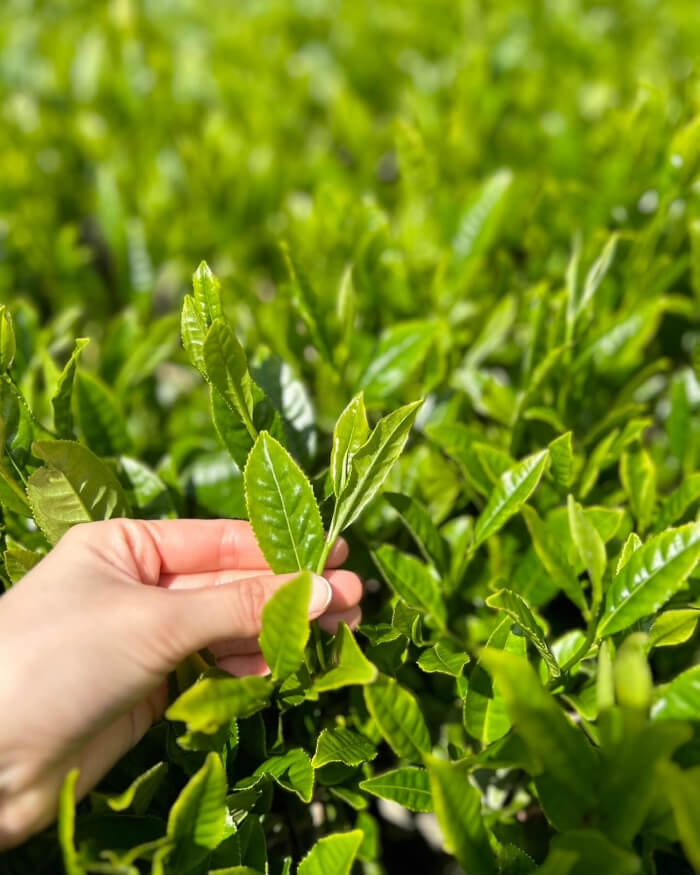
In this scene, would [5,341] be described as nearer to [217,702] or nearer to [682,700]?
[217,702]

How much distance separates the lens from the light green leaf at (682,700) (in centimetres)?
107

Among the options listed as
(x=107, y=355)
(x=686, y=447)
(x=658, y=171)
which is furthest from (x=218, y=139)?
(x=686, y=447)

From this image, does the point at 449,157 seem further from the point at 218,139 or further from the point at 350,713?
the point at 350,713

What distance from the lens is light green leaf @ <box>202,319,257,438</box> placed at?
44.5 inches

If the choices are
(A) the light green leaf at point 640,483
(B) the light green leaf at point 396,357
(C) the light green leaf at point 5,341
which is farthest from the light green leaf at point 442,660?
(C) the light green leaf at point 5,341

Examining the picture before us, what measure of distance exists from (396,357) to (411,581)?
463 millimetres

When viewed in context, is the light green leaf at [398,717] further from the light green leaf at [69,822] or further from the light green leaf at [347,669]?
the light green leaf at [69,822]

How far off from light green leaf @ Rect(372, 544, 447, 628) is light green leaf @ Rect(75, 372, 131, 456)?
0.56 m

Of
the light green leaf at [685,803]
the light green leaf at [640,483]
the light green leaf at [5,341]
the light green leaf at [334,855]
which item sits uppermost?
the light green leaf at [5,341]

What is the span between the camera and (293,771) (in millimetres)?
1160

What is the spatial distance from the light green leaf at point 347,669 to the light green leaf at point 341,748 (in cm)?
8

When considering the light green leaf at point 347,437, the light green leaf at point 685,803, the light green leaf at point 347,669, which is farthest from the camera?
the light green leaf at point 347,437

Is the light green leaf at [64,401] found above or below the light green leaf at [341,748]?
above

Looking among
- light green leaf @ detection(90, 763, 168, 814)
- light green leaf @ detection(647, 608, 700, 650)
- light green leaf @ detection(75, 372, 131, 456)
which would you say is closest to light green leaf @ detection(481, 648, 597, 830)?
light green leaf @ detection(647, 608, 700, 650)
